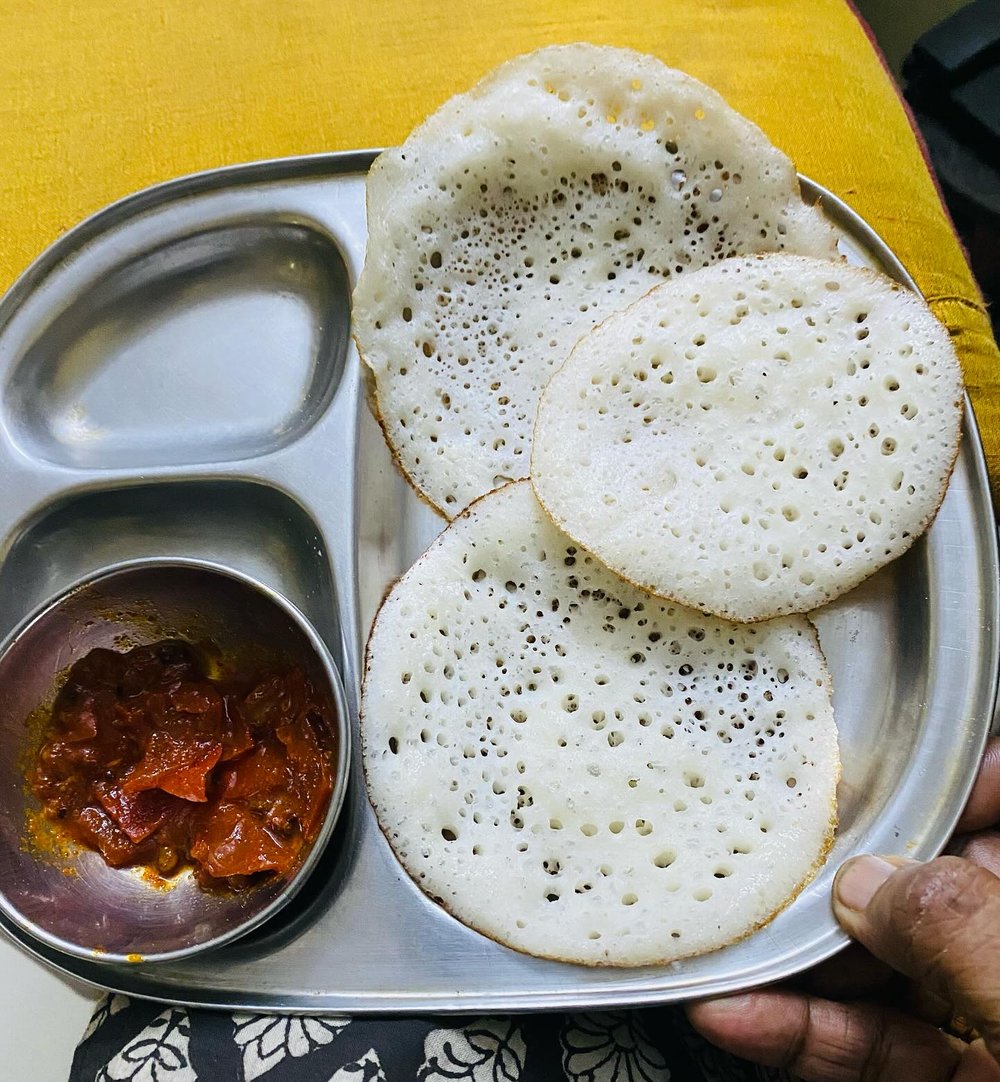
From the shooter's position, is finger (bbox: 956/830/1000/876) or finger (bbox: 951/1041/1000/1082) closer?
finger (bbox: 951/1041/1000/1082)

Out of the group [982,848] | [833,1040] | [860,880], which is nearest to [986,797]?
[982,848]

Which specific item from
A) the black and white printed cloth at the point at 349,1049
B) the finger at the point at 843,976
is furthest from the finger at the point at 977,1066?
the black and white printed cloth at the point at 349,1049

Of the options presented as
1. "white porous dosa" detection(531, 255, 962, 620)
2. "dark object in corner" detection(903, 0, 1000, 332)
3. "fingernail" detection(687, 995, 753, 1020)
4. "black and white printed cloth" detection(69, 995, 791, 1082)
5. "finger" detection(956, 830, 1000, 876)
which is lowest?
"black and white printed cloth" detection(69, 995, 791, 1082)

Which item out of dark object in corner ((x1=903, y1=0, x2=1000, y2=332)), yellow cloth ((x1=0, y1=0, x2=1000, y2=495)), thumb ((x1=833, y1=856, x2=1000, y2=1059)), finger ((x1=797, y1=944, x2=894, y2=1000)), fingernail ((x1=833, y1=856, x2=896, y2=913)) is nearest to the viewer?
thumb ((x1=833, y1=856, x2=1000, y2=1059))

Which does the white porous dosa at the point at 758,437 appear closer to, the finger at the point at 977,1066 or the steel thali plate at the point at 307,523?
the steel thali plate at the point at 307,523

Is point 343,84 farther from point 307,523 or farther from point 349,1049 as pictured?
point 349,1049

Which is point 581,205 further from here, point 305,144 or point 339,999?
point 339,999

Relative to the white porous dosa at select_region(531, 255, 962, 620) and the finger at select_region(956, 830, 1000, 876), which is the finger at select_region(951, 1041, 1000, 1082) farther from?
the white porous dosa at select_region(531, 255, 962, 620)

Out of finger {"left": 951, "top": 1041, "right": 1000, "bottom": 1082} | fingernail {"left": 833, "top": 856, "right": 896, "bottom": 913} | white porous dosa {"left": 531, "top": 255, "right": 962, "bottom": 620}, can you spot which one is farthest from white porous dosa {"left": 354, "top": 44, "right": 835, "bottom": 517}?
finger {"left": 951, "top": 1041, "right": 1000, "bottom": 1082}

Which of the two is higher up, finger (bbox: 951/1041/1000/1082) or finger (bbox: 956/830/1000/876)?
finger (bbox: 956/830/1000/876)
